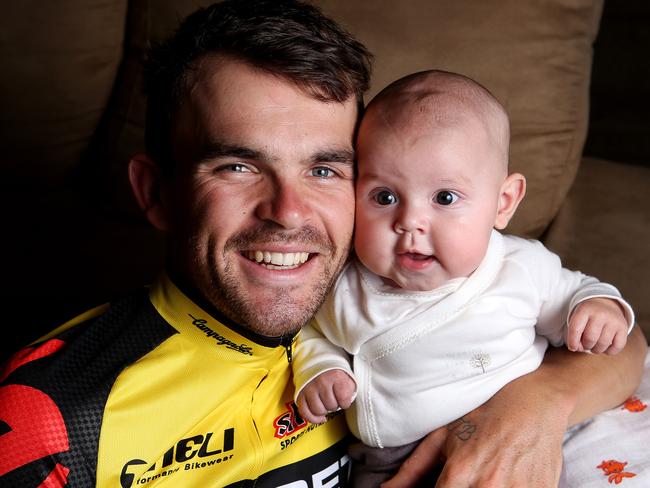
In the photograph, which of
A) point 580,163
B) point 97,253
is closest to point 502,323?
point 580,163

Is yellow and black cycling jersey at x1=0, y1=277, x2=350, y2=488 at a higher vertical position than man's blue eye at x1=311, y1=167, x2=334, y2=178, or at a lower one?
lower

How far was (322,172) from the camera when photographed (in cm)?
→ 126

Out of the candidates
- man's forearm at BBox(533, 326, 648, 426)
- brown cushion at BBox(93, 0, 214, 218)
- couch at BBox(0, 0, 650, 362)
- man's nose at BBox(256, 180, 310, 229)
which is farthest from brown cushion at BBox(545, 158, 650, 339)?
brown cushion at BBox(93, 0, 214, 218)

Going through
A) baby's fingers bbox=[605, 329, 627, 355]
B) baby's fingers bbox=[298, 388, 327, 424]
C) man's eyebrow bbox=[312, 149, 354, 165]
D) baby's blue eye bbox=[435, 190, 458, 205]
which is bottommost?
baby's fingers bbox=[298, 388, 327, 424]

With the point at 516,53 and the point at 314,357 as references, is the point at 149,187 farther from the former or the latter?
the point at 516,53

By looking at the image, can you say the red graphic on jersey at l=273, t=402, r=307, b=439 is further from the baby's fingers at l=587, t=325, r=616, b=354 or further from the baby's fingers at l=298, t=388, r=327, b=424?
the baby's fingers at l=587, t=325, r=616, b=354

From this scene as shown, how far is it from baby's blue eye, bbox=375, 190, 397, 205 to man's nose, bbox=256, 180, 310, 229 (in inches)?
4.4

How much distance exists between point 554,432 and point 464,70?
2.84 ft

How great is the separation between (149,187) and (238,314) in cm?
31

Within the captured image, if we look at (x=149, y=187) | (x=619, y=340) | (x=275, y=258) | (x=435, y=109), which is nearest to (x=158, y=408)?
(x=275, y=258)

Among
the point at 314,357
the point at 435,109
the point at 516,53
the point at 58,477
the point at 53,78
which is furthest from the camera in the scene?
the point at 53,78

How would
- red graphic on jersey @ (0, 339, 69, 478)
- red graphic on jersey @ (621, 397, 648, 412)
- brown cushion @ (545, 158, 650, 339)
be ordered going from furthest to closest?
brown cushion @ (545, 158, 650, 339)
red graphic on jersey @ (621, 397, 648, 412)
red graphic on jersey @ (0, 339, 69, 478)

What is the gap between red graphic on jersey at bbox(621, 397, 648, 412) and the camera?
1405 mm

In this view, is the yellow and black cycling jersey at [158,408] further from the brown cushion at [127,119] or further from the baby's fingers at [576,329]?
the brown cushion at [127,119]
